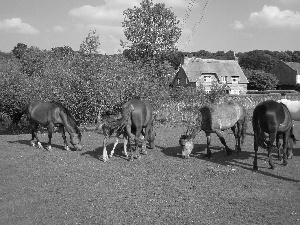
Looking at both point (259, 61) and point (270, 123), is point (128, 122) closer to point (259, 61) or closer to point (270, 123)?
point (270, 123)

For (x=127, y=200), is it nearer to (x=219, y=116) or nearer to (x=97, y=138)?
(x=219, y=116)

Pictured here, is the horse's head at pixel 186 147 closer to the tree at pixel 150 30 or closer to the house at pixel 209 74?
the tree at pixel 150 30

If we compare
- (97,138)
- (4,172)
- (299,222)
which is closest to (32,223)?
(4,172)

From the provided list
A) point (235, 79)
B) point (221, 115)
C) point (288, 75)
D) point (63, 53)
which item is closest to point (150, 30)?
point (63, 53)

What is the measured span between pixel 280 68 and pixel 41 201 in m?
86.8

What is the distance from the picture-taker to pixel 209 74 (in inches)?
2584

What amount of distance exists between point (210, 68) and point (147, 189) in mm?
60498

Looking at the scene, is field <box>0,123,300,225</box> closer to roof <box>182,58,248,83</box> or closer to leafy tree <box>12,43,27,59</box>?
roof <box>182,58,248,83</box>

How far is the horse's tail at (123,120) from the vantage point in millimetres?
12477

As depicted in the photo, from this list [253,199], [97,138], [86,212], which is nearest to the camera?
[86,212]

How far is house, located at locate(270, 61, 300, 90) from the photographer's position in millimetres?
77438

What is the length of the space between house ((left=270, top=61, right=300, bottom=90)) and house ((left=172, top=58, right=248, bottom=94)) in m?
17.1

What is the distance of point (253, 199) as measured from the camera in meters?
8.38

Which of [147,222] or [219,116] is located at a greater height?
[219,116]
